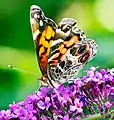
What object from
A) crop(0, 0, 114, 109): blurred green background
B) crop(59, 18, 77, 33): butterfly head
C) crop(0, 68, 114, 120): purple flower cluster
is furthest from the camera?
crop(0, 0, 114, 109): blurred green background

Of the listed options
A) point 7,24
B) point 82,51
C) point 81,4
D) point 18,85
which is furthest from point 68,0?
point 82,51

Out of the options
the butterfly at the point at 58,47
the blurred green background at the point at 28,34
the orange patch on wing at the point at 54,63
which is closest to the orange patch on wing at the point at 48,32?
the butterfly at the point at 58,47

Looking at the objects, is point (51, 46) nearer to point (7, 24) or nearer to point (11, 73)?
point (11, 73)

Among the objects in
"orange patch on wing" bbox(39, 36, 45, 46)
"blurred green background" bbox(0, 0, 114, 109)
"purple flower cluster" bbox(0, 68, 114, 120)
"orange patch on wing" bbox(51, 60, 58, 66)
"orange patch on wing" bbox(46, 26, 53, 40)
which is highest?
"blurred green background" bbox(0, 0, 114, 109)

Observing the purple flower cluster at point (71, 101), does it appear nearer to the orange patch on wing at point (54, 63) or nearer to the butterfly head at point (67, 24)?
the orange patch on wing at point (54, 63)

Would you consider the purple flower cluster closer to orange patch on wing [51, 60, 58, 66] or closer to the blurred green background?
orange patch on wing [51, 60, 58, 66]

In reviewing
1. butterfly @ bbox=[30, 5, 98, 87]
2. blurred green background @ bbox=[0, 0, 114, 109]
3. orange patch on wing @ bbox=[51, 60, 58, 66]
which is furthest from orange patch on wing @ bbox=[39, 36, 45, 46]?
blurred green background @ bbox=[0, 0, 114, 109]
